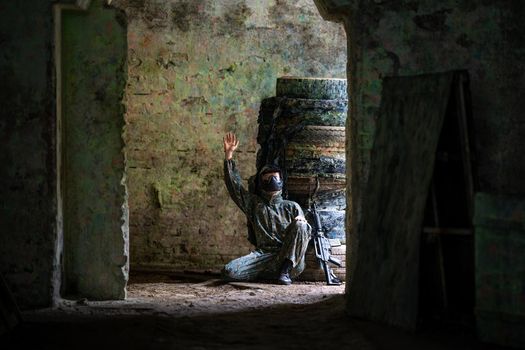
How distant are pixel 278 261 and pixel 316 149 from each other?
4.82 feet

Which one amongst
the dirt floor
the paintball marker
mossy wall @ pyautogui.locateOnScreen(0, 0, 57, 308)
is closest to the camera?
the dirt floor

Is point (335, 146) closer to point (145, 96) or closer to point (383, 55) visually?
point (145, 96)

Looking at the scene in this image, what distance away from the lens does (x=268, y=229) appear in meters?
8.88

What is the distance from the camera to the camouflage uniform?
8500 mm

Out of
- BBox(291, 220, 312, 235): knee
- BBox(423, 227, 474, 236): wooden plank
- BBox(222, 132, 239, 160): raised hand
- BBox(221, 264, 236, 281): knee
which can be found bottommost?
BBox(221, 264, 236, 281): knee

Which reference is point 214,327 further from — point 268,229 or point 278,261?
point 268,229

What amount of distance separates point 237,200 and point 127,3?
10.6 feet

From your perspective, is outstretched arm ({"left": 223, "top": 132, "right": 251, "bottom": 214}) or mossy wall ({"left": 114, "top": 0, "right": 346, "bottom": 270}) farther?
mossy wall ({"left": 114, "top": 0, "right": 346, "bottom": 270})

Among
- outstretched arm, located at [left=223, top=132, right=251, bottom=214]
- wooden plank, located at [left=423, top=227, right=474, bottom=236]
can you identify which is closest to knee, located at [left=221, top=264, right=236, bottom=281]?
outstretched arm, located at [left=223, top=132, right=251, bottom=214]

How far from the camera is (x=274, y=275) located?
853 centimetres

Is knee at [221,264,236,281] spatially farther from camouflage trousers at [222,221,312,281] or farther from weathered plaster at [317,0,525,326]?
A: weathered plaster at [317,0,525,326]


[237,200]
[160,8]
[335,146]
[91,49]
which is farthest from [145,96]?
[91,49]

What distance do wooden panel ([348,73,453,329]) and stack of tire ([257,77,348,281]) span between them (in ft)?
12.6

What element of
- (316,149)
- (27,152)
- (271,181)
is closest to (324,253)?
(271,181)
